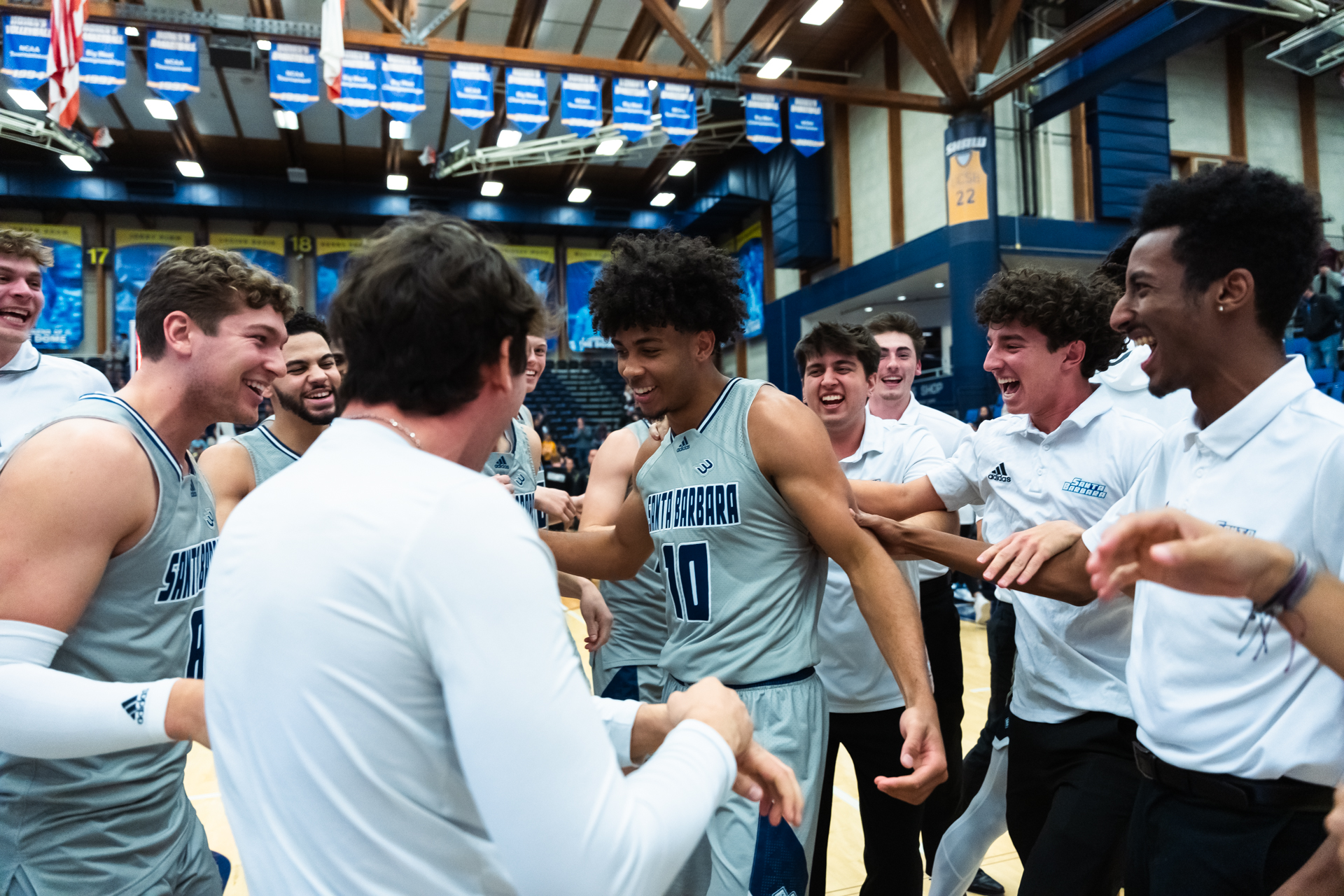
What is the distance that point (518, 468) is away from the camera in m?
3.43

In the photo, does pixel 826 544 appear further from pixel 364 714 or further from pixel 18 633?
pixel 18 633

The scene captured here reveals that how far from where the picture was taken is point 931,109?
39.6ft

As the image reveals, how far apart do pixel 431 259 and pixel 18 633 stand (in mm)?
1069

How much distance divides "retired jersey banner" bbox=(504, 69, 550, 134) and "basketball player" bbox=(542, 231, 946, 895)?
8765 mm

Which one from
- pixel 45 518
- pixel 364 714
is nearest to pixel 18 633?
pixel 45 518

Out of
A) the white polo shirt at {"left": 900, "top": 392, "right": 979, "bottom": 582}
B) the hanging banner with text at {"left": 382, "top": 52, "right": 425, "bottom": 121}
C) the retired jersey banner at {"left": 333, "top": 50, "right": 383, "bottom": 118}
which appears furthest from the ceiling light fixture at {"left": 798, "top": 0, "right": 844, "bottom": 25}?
the white polo shirt at {"left": 900, "top": 392, "right": 979, "bottom": 582}

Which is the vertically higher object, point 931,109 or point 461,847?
point 931,109

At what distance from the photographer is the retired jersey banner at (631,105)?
10586 millimetres

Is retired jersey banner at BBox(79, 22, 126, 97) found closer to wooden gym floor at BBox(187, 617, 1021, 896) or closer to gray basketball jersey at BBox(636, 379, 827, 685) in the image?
wooden gym floor at BBox(187, 617, 1021, 896)

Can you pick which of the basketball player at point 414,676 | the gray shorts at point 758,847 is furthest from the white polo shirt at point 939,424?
the basketball player at point 414,676

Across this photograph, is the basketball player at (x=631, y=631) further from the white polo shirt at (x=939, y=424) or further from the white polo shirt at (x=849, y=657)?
the white polo shirt at (x=939, y=424)

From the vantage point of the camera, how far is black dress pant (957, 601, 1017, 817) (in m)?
3.05

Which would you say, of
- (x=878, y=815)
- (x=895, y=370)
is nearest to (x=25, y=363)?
(x=878, y=815)

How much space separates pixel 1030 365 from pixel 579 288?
69.0 feet
